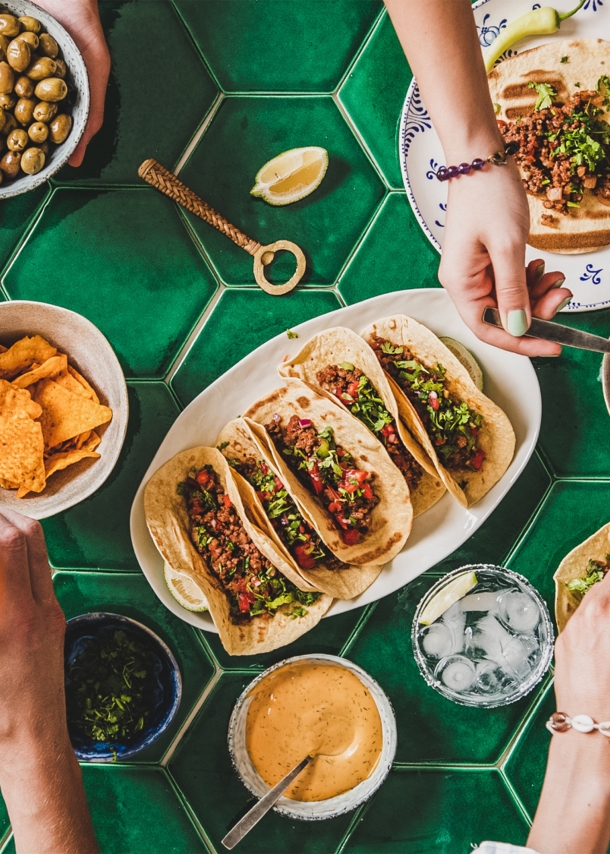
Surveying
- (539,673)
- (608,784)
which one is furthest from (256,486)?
(608,784)

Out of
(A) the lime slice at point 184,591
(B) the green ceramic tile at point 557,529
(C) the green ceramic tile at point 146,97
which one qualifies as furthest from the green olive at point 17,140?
(B) the green ceramic tile at point 557,529

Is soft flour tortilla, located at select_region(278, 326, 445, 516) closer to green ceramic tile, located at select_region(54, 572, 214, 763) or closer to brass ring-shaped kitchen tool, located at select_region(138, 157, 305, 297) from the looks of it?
brass ring-shaped kitchen tool, located at select_region(138, 157, 305, 297)

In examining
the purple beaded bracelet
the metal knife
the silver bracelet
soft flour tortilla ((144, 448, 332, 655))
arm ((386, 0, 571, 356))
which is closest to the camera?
arm ((386, 0, 571, 356))

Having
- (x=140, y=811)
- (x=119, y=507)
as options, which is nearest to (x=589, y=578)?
(x=119, y=507)

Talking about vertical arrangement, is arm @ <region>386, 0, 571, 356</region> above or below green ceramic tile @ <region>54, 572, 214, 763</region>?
above

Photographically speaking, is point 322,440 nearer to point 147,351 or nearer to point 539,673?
point 147,351

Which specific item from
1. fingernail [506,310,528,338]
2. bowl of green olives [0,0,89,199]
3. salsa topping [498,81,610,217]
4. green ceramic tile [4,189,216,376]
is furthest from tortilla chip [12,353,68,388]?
salsa topping [498,81,610,217]

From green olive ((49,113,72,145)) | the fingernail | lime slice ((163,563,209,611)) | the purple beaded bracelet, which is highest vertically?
green olive ((49,113,72,145))
